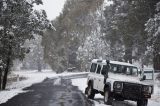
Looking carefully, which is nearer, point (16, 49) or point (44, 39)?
point (16, 49)

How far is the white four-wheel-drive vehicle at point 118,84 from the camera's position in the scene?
19047 mm

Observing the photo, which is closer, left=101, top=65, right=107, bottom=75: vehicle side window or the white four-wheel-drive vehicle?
the white four-wheel-drive vehicle

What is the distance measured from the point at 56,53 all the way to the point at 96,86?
64.7 meters

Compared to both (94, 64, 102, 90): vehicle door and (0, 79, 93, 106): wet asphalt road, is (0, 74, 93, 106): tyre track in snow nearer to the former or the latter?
(0, 79, 93, 106): wet asphalt road

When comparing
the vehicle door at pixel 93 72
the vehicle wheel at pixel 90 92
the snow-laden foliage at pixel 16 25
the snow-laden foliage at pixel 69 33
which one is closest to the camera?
the vehicle wheel at pixel 90 92

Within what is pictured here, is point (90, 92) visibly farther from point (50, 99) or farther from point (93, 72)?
point (50, 99)

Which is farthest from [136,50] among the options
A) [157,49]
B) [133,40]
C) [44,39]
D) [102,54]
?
[44,39]

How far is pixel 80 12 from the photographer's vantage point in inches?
3113

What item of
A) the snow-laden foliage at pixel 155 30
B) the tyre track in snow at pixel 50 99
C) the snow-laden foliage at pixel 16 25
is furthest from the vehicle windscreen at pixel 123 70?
the snow-laden foliage at pixel 16 25

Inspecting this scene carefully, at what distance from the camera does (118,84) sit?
19.0 m

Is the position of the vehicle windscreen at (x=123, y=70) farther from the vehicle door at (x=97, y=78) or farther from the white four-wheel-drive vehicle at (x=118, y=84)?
the vehicle door at (x=97, y=78)

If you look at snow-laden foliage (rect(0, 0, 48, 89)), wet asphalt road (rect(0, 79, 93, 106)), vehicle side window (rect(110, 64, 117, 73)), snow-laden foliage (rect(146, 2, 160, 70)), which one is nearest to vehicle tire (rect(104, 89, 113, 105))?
wet asphalt road (rect(0, 79, 93, 106))

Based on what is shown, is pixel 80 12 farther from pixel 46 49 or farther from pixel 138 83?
Result: pixel 138 83

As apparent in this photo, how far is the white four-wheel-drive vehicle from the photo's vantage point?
750 inches
